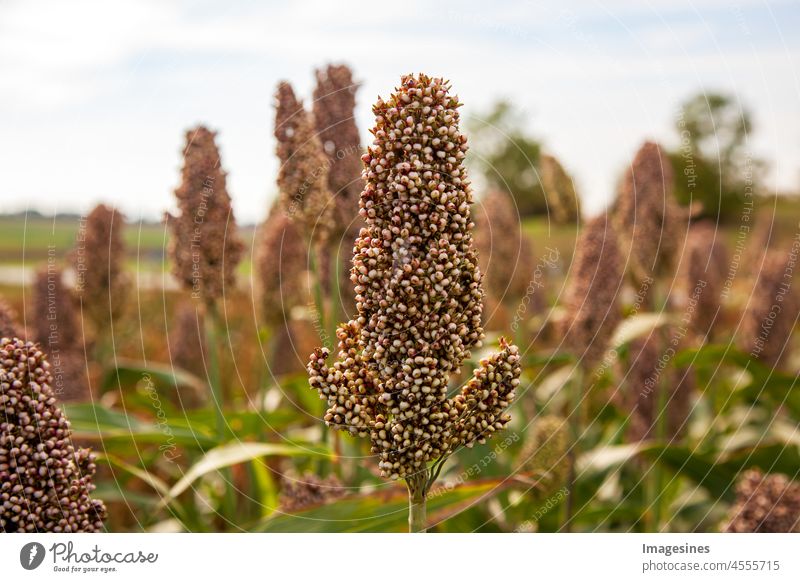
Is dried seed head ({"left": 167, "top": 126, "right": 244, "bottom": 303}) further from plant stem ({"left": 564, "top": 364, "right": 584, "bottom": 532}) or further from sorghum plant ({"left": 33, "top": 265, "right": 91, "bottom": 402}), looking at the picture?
plant stem ({"left": 564, "top": 364, "right": 584, "bottom": 532})

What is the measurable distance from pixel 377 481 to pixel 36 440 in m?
1.18

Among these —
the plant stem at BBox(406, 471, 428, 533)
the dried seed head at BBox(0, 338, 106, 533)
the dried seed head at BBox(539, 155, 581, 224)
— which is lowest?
the plant stem at BBox(406, 471, 428, 533)

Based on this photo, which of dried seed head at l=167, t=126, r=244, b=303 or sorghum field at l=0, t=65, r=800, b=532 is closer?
sorghum field at l=0, t=65, r=800, b=532

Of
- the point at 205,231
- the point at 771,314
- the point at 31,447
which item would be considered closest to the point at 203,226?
the point at 205,231

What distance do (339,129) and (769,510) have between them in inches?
62.3

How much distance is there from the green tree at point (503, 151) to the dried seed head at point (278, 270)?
2.69ft

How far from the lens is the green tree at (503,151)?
2.22 meters

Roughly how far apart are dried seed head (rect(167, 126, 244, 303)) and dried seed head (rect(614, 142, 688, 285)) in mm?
1648

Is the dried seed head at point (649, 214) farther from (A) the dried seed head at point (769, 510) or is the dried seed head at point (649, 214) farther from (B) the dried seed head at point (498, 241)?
(A) the dried seed head at point (769, 510)

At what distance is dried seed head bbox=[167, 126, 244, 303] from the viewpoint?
2.01 m
